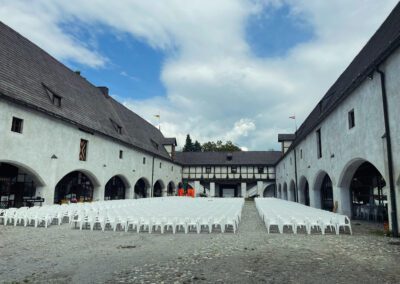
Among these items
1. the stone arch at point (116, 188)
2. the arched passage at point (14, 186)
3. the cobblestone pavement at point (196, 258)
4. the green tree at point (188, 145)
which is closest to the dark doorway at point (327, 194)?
the cobblestone pavement at point (196, 258)

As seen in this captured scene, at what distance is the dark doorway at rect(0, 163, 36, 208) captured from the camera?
720 inches

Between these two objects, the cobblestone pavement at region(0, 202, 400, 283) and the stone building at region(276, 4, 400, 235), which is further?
the stone building at region(276, 4, 400, 235)

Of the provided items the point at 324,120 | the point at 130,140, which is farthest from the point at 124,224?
the point at 130,140

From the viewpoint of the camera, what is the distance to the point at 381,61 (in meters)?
10.6

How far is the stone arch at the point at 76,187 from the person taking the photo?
22.4 meters

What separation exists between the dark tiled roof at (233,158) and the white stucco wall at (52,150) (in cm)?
2215

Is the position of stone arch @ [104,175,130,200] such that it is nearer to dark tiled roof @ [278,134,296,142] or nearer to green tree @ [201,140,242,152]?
dark tiled roof @ [278,134,296,142]

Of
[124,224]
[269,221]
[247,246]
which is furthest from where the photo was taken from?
[124,224]

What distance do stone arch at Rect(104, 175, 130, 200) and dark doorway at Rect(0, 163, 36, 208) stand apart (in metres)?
8.81

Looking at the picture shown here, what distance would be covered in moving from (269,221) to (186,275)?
6.47m

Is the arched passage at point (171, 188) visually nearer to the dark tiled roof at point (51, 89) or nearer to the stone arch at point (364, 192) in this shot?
the dark tiled roof at point (51, 89)

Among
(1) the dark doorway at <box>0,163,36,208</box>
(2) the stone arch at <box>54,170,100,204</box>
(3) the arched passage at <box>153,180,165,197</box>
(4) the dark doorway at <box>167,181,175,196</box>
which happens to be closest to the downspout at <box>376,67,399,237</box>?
(2) the stone arch at <box>54,170,100,204</box>

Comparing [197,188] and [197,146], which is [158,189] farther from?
[197,146]

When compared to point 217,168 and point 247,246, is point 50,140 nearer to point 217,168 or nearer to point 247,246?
point 247,246
